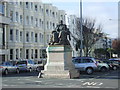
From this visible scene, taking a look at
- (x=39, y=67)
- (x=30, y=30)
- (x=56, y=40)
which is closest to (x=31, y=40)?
(x=30, y=30)

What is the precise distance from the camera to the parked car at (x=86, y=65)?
2636 cm

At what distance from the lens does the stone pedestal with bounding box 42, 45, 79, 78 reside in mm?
19150

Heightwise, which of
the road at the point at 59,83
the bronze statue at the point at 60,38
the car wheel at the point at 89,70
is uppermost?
the bronze statue at the point at 60,38

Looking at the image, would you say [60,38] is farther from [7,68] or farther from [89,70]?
[7,68]

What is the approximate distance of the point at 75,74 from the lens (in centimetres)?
1970

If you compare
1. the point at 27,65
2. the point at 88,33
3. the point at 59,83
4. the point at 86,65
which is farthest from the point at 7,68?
the point at 88,33

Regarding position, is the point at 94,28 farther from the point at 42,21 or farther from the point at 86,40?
the point at 42,21

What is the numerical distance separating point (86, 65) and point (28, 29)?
74.0ft

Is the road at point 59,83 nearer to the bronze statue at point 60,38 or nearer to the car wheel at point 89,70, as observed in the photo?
the bronze statue at point 60,38

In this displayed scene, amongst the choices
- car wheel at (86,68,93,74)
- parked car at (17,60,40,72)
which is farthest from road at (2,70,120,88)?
parked car at (17,60,40,72)

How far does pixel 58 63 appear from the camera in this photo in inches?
763

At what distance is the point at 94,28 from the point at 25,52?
1406cm

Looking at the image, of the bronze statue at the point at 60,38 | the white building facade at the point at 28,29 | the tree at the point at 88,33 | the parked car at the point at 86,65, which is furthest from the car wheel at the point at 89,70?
the tree at the point at 88,33

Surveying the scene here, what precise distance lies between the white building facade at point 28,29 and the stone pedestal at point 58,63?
22.5 m
